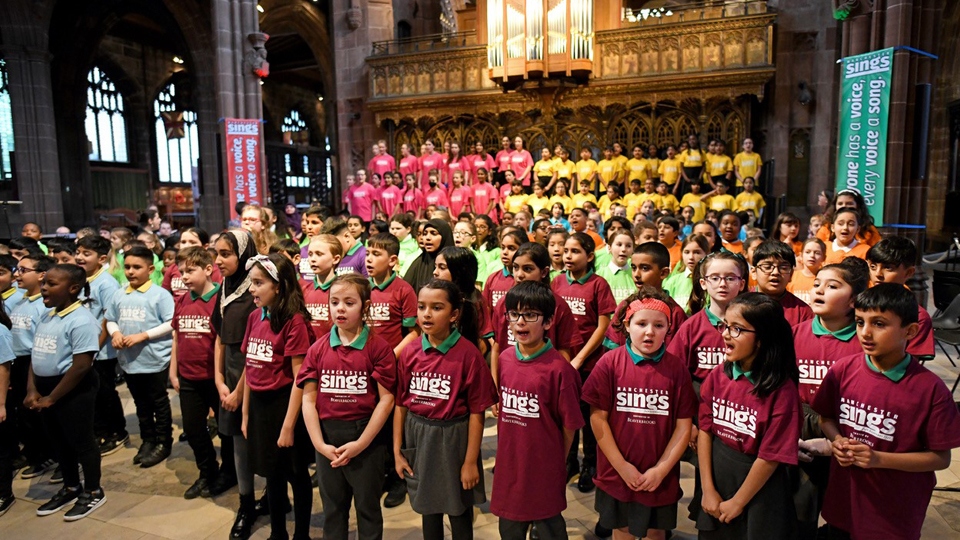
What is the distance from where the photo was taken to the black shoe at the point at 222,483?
385cm

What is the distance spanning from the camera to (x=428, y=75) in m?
13.2

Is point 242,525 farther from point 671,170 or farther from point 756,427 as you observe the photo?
point 671,170

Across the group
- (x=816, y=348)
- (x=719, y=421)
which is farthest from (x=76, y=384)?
(x=816, y=348)

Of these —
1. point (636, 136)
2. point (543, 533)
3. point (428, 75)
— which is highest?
point (428, 75)

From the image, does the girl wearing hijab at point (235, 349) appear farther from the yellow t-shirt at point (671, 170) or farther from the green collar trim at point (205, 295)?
the yellow t-shirt at point (671, 170)

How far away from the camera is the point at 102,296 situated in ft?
15.1

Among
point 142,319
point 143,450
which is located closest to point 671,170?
point 142,319

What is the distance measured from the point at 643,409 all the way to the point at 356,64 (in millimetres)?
13337

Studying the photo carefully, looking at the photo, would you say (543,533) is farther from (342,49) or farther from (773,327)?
(342,49)

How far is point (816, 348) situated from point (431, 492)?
179 centimetres

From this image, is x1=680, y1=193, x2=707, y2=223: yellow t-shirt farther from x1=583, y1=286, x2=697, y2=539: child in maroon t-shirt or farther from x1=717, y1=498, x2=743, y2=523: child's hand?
x1=717, y1=498, x2=743, y2=523: child's hand

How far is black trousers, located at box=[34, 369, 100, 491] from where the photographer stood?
11.7 feet

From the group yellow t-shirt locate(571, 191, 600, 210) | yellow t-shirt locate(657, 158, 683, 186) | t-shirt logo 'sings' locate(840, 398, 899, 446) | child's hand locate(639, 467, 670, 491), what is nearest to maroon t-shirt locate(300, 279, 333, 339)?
child's hand locate(639, 467, 670, 491)

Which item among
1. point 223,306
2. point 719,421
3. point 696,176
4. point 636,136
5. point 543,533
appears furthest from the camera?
point 636,136
